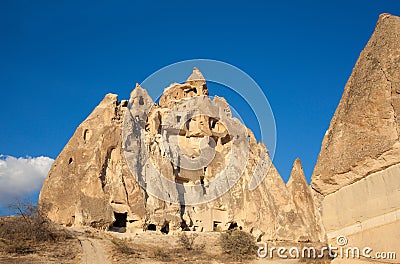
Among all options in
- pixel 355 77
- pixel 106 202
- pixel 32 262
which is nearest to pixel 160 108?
pixel 106 202

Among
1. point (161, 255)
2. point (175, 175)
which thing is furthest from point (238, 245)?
point (175, 175)

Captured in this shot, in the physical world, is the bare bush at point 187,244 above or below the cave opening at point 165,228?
below

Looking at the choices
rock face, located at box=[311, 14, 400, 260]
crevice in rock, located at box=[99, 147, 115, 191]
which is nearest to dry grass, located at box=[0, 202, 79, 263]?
crevice in rock, located at box=[99, 147, 115, 191]

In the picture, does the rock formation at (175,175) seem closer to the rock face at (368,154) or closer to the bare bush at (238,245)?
the bare bush at (238,245)

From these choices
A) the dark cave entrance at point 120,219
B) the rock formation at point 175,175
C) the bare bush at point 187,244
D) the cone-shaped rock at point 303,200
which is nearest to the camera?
the bare bush at point 187,244

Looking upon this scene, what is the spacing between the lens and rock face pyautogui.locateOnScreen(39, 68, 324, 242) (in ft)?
79.3

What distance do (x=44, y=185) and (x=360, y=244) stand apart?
22614mm

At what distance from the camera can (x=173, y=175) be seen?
2872 centimetres

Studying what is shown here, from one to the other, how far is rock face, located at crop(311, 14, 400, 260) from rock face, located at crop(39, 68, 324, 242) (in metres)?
19.0

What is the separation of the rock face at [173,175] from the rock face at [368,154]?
18991mm

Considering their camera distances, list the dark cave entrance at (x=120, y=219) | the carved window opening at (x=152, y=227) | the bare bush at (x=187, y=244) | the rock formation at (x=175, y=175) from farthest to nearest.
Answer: the carved window opening at (x=152, y=227)
the dark cave entrance at (x=120, y=219)
the rock formation at (x=175, y=175)
the bare bush at (x=187, y=244)

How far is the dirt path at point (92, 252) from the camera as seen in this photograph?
15.3m

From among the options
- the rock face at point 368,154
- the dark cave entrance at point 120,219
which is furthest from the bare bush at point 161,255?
the rock face at point 368,154

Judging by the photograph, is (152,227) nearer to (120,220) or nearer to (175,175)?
(120,220)
